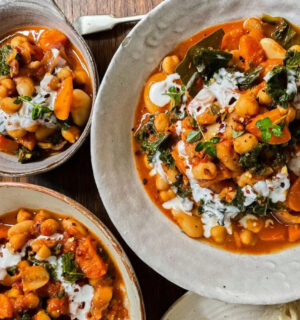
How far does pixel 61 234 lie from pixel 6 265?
0.50 m

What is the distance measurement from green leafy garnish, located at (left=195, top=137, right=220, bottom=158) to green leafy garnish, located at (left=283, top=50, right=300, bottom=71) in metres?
0.68

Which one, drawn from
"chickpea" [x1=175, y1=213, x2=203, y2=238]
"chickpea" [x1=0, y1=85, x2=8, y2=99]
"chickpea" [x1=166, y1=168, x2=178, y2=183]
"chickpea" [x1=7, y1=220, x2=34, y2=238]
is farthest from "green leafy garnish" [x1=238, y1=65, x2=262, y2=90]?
"chickpea" [x1=7, y1=220, x2=34, y2=238]

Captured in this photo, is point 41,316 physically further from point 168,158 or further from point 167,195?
point 168,158

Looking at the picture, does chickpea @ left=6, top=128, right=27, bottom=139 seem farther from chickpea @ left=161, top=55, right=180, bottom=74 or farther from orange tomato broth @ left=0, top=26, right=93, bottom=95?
chickpea @ left=161, top=55, right=180, bottom=74

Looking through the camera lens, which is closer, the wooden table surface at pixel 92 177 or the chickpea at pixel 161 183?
the chickpea at pixel 161 183

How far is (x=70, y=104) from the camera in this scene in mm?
3543

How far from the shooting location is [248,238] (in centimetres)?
331

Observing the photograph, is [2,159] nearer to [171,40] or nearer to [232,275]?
[171,40]

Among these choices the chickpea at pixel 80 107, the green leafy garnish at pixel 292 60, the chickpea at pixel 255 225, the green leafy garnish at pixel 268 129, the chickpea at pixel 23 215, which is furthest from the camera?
the chickpea at pixel 23 215

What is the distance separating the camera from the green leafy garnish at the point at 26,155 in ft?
12.2

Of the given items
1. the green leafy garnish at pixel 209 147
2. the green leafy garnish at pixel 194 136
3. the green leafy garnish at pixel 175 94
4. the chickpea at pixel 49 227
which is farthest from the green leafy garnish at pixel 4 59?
the green leafy garnish at pixel 209 147

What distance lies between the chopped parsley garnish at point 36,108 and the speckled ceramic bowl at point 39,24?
1.07 ft

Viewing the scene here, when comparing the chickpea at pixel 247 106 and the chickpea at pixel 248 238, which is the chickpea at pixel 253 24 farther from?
the chickpea at pixel 248 238

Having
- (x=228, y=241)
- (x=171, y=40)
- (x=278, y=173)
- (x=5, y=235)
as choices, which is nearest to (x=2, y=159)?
(x=5, y=235)
